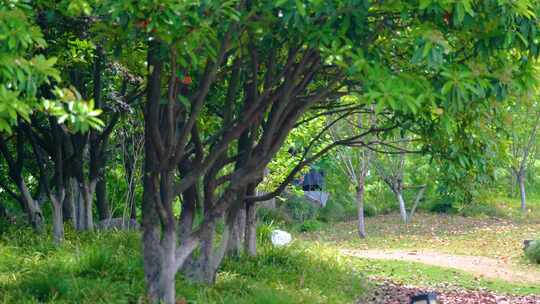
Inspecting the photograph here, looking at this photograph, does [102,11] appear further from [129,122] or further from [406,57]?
[129,122]

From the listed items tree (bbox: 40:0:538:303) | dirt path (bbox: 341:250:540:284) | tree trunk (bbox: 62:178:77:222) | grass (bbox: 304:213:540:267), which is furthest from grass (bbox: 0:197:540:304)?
grass (bbox: 304:213:540:267)

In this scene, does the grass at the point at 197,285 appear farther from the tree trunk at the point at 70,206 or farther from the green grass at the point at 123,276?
the tree trunk at the point at 70,206

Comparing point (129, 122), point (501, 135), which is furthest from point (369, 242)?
point (501, 135)

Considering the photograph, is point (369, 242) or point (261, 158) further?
point (369, 242)

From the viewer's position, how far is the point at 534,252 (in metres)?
18.5

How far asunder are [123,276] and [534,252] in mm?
11769

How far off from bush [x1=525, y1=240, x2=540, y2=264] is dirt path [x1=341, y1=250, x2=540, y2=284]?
53 centimetres

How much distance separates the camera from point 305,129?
17734 millimetres

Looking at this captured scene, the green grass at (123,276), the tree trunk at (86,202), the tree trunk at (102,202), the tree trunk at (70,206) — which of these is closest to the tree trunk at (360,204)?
the tree trunk at (102,202)

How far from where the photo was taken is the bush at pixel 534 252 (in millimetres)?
18406

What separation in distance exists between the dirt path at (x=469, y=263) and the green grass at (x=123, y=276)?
163 inches

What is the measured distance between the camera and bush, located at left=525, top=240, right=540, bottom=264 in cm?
1841

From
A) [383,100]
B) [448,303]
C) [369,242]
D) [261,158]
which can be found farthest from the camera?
[369,242]

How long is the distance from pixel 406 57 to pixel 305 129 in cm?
896
